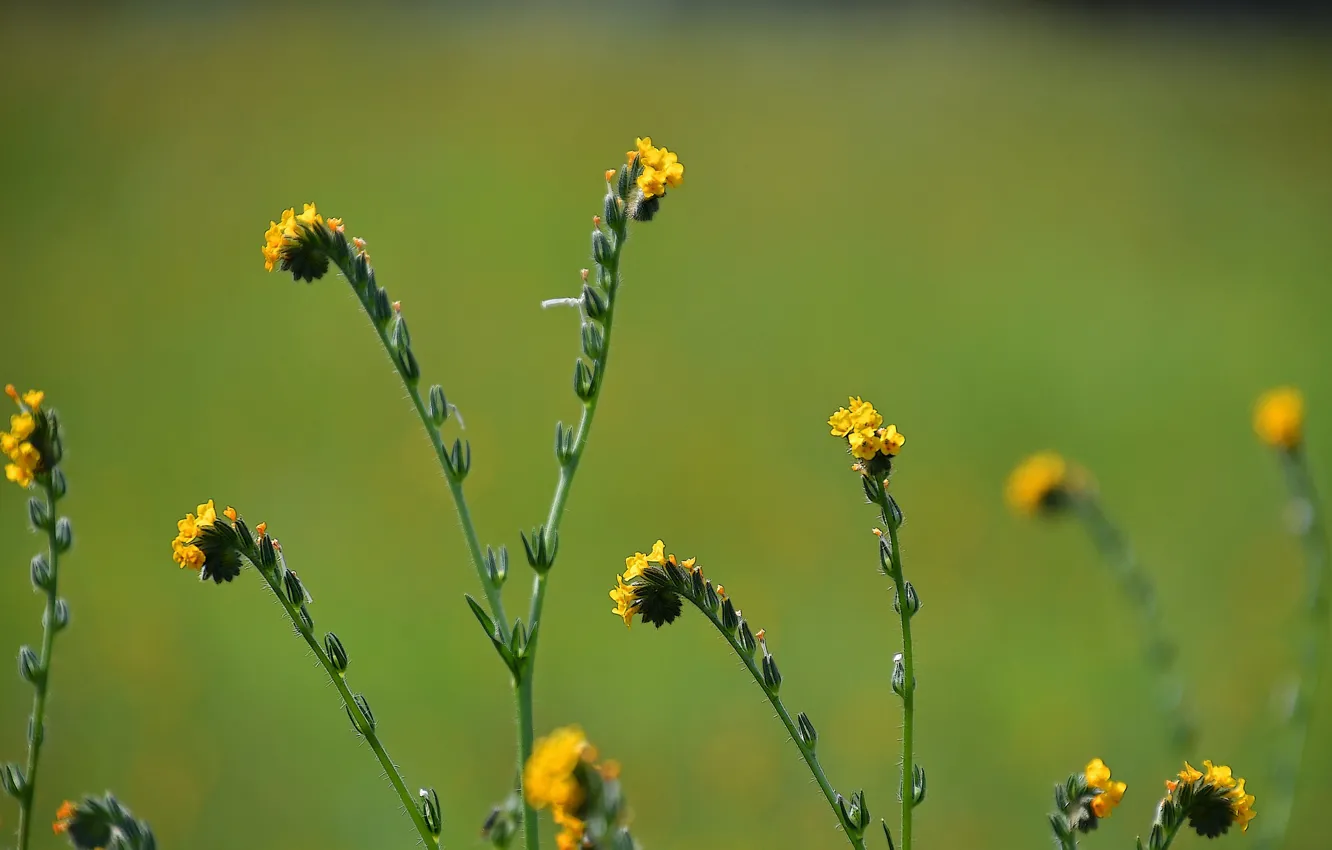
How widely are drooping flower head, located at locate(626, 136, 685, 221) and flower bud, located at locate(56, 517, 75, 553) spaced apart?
0.92m

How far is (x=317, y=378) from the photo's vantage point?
778 cm

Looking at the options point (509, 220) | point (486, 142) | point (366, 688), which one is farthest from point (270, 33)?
point (366, 688)

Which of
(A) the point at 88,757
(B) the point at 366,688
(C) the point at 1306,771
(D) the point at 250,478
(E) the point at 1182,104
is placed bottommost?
(C) the point at 1306,771

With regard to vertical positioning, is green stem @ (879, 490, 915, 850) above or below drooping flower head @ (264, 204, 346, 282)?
below

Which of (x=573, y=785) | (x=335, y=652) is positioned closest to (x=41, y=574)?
(x=335, y=652)

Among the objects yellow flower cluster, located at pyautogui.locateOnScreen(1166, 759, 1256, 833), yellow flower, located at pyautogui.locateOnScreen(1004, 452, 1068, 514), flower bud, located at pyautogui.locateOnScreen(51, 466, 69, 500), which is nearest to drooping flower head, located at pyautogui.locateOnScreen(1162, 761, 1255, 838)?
yellow flower cluster, located at pyautogui.locateOnScreen(1166, 759, 1256, 833)

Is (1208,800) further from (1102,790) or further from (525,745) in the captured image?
(525,745)

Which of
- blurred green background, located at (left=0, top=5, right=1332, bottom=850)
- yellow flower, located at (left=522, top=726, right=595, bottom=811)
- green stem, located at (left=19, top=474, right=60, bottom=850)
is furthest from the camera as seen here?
blurred green background, located at (left=0, top=5, right=1332, bottom=850)

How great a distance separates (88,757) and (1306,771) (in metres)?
4.50

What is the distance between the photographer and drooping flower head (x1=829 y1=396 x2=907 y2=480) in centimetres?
144

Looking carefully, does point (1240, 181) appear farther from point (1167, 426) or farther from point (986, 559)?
point (986, 559)

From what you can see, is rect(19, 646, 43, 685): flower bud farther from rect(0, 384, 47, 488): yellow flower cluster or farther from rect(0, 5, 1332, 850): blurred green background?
rect(0, 5, 1332, 850): blurred green background

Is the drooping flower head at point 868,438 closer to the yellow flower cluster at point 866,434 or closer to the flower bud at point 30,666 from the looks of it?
the yellow flower cluster at point 866,434

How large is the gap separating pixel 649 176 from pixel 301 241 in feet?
1.63
